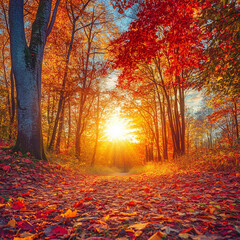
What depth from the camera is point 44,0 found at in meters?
5.86

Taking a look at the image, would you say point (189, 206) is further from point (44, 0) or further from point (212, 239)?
point (44, 0)

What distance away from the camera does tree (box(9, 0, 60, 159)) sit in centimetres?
514

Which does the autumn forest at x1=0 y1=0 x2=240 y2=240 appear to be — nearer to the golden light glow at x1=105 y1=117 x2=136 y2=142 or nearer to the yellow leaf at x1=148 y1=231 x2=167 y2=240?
the yellow leaf at x1=148 y1=231 x2=167 y2=240

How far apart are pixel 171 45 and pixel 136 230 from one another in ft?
23.2

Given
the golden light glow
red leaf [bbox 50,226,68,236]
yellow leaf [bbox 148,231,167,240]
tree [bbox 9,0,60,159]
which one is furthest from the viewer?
the golden light glow

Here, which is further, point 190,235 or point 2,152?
point 2,152

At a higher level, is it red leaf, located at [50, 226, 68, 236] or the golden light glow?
the golden light glow

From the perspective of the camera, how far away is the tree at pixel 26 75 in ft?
16.9

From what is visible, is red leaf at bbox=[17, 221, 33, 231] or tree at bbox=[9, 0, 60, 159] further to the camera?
tree at bbox=[9, 0, 60, 159]

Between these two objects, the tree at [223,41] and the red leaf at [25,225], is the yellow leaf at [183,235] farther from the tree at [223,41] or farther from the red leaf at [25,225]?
the tree at [223,41]

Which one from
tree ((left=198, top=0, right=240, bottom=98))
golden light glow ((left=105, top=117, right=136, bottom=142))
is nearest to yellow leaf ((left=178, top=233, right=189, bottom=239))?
tree ((left=198, top=0, right=240, bottom=98))

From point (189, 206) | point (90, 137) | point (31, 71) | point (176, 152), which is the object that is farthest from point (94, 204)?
point (90, 137)

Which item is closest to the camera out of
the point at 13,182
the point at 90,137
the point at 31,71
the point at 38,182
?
the point at 13,182

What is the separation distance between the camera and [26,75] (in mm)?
5301
